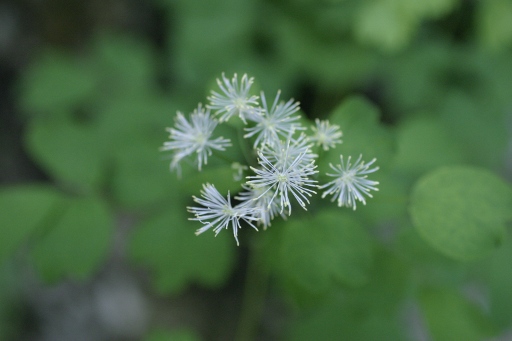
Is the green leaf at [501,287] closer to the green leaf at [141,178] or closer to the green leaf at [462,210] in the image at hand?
the green leaf at [462,210]

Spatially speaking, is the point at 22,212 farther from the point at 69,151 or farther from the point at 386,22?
the point at 386,22

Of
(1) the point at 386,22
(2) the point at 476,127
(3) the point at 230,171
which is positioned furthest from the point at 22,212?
(2) the point at 476,127

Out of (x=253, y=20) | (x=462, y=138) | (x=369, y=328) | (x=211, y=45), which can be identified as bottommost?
(x=369, y=328)

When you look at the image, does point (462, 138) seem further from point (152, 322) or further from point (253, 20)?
point (152, 322)

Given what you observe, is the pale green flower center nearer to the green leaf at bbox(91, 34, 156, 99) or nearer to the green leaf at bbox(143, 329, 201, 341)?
the green leaf at bbox(143, 329, 201, 341)

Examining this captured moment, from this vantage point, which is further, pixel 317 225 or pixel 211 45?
pixel 211 45

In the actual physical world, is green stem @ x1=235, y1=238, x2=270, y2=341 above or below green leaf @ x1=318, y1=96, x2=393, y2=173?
below

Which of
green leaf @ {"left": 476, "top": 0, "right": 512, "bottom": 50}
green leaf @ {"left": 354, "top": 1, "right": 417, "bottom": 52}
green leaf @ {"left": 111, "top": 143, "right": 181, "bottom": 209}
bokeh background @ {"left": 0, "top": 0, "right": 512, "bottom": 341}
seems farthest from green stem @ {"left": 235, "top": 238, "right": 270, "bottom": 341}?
green leaf @ {"left": 476, "top": 0, "right": 512, "bottom": 50}

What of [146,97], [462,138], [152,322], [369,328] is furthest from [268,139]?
[152,322]
